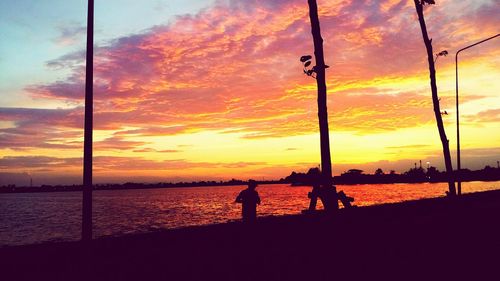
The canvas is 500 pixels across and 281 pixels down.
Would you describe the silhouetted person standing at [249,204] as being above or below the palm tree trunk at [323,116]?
below

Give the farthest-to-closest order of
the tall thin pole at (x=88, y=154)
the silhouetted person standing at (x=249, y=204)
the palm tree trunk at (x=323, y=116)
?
the palm tree trunk at (x=323, y=116) → the silhouetted person standing at (x=249, y=204) → the tall thin pole at (x=88, y=154)

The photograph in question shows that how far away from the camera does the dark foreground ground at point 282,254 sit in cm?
856

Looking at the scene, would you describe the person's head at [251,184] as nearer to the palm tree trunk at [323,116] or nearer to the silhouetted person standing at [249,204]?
the silhouetted person standing at [249,204]

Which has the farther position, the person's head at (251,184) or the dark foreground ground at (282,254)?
the person's head at (251,184)

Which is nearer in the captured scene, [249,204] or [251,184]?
[251,184]

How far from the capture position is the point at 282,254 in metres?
10.9

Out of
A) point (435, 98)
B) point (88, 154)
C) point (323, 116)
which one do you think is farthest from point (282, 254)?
point (435, 98)

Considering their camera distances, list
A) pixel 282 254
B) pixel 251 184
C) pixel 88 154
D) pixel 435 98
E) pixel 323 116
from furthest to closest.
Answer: pixel 435 98
pixel 323 116
pixel 251 184
pixel 282 254
pixel 88 154

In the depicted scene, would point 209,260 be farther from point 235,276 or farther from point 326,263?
point 326,263

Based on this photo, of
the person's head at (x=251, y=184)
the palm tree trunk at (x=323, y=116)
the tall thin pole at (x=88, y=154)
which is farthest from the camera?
the palm tree trunk at (x=323, y=116)

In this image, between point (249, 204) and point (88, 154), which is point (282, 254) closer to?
point (249, 204)

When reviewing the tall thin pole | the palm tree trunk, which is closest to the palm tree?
the palm tree trunk

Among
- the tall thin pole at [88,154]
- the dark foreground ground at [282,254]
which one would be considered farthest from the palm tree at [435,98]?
the tall thin pole at [88,154]

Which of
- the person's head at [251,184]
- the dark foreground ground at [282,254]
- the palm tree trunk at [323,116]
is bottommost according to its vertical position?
the dark foreground ground at [282,254]
